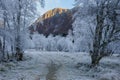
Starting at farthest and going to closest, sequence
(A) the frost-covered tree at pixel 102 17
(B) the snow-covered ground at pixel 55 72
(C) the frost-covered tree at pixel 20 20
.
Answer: (C) the frost-covered tree at pixel 20 20 < (A) the frost-covered tree at pixel 102 17 < (B) the snow-covered ground at pixel 55 72

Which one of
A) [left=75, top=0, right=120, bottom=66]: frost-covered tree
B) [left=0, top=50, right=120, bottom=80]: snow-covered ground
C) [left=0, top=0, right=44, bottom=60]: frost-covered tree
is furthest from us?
[left=0, top=0, right=44, bottom=60]: frost-covered tree

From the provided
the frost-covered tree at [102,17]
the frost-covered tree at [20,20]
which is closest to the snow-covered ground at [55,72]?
the frost-covered tree at [102,17]

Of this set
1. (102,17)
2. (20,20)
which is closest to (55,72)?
(102,17)

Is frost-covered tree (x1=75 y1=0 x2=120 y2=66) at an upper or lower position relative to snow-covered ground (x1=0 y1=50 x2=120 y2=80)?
upper

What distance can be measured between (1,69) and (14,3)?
11.4 meters

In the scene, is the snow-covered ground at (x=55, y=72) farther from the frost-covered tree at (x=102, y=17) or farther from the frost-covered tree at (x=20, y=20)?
the frost-covered tree at (x=20, y=20)

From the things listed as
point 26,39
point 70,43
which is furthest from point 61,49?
point 26,39

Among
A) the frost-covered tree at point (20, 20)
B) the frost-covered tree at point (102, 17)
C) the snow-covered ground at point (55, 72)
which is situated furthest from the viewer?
the frost-covered tree at point (20, 20)

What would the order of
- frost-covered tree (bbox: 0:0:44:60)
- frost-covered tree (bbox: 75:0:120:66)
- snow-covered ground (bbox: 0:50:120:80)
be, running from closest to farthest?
snow-covered ground (bbox: 0:50:120:80) < frost-covered tree (bbox: 75:0:120:66) < frost-covered tree (bbox: 0:0:44:60)

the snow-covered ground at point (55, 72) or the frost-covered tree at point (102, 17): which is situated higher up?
the frost-covered tree at point (102, 17)

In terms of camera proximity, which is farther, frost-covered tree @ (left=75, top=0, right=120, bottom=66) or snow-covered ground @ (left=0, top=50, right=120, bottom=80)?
frost-covered tree @ (left=75, top=0, right=120, bottom=66)

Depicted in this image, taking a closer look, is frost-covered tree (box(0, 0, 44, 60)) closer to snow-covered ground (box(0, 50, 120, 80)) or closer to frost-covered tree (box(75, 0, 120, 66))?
snow-covered ground (box(0, 50, 120, 80))

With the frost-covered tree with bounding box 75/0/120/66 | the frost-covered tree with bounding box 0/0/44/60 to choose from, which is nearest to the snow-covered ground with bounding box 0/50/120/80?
the frost-covered tree with bounding box 75/0/120/66

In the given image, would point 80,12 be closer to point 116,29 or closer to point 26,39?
point 116,29
